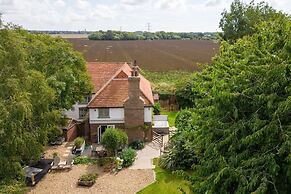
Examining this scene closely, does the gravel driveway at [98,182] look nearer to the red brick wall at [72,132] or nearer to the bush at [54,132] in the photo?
the bush at [54,132]

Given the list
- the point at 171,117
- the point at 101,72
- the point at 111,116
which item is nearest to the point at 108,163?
the point at 111,116

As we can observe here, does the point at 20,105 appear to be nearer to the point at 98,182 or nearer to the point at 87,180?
the point at 87,180

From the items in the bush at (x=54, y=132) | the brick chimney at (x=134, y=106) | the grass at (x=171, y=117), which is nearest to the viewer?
the bush at (x=54, y=132)

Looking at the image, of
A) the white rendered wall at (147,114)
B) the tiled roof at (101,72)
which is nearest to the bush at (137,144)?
the white rendered wall at (147,114)

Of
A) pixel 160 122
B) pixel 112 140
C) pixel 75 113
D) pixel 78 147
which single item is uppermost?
pixel 75 113

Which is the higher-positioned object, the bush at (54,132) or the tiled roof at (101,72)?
the tiled roof at (101,72)

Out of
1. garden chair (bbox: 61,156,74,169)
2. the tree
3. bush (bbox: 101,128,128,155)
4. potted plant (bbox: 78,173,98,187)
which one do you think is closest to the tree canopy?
potted plant (bbox: 78,173,98,187)

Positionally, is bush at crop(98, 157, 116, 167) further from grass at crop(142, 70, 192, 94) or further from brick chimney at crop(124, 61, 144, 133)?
grass at crop(142, 70, 192, 94)
